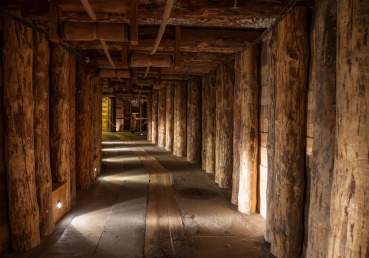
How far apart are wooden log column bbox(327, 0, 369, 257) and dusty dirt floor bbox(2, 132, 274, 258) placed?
1.58 m

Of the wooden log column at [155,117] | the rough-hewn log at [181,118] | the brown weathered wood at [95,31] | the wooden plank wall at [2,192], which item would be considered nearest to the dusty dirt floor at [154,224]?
the wooden plank wall at [2,192]

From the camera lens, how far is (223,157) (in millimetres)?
6582

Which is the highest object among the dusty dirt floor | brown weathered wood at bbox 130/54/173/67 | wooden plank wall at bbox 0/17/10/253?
brown weathered wood at bbox 130/54/173/67

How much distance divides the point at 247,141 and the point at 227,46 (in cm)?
166

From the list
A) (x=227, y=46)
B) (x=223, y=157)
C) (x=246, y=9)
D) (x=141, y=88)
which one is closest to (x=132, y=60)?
(x=227, y=46)

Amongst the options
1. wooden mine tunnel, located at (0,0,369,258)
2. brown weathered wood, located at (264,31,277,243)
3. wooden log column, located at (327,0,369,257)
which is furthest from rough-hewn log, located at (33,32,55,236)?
wooden log column, located at (327,0,369,257)

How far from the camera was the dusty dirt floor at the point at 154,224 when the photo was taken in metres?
3.48

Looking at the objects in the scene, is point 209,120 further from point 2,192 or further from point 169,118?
point 2,192

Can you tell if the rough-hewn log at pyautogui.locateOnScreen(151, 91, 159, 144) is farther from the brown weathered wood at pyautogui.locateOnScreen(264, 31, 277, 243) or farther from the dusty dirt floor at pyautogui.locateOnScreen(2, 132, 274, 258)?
the brown weathered wood at pyautogui.locateOnScreen(264, 31, 277, 243)

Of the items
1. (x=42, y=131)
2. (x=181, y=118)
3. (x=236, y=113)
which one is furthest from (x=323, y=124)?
(x=181, y=118)

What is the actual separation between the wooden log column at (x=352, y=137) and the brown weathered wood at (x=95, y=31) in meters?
2.40

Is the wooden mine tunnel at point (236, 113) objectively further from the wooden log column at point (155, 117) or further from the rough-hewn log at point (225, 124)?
the wooden log column at point (155, 117)

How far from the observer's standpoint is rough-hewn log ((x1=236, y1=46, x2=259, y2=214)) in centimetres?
474

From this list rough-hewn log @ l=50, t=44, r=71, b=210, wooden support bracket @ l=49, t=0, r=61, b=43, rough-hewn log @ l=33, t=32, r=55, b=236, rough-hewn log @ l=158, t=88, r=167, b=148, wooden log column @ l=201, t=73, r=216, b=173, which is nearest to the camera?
wooden support bracket @ l=49, t=0, r=61, b=43
